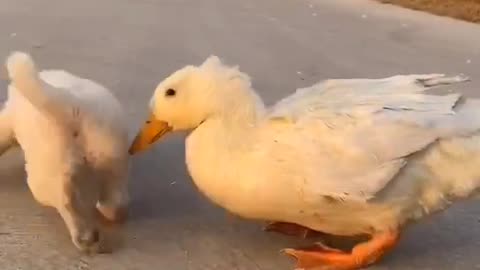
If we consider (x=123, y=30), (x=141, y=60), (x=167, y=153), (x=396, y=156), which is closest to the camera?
(x=396, y=156)

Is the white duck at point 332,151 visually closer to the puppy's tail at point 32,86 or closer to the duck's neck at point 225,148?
the duck's neck at point 225,148

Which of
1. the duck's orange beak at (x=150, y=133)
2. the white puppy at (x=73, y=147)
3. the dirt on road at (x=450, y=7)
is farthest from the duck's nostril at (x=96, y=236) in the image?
the dirt on road at (x=450, y=7)

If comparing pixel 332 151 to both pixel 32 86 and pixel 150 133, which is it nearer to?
pixel 150 133

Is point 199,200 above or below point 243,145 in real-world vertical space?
below

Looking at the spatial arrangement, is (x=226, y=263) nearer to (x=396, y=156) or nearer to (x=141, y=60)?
(x=396, y=156)

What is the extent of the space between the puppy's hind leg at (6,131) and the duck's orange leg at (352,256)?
43cm

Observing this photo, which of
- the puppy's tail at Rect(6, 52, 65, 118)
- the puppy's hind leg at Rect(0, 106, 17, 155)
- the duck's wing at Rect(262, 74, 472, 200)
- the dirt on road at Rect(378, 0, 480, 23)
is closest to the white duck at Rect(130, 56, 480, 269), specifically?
the duck's wing at Rect(262, 74, 472, 200)

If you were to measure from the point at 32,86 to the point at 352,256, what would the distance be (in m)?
0.43

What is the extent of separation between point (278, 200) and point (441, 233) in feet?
0.93

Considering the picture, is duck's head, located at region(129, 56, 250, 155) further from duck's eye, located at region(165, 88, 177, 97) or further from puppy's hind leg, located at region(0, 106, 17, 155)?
puppy's hind leg, located at region(0, 106, 17, 155)

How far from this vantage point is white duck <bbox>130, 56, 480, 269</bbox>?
3.46ft

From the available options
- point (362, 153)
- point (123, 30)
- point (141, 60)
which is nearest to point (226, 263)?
point (362, 153)

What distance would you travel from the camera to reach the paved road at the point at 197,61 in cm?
117

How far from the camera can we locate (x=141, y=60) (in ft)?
5.89
